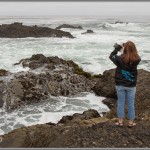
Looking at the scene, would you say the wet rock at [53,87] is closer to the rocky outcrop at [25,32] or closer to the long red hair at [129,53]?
the long red hair at [129,53]

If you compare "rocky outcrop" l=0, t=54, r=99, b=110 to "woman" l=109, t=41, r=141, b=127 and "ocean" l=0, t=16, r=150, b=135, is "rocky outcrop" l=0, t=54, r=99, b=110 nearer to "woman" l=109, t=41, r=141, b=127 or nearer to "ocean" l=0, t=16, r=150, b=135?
"ocean" l=0, t=16, r=150, b=135

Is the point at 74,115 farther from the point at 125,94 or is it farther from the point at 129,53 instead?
the point at 129,53

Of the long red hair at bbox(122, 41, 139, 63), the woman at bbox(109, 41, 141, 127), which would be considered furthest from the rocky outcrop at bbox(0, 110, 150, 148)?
the long red hair at bbox(122, 41, 139, 63)

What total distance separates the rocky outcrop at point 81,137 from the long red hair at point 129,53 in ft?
5.19

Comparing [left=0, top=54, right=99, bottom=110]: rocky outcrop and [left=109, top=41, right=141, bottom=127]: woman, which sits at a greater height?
[left=109, top=41, right=141, bottom=127]: woman

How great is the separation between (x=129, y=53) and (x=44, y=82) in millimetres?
10044

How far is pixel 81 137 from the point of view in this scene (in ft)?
23.4

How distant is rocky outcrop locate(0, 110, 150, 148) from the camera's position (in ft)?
22.6

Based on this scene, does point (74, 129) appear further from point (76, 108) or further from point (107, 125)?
point (76, 108)

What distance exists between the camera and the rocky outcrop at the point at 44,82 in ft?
48.9

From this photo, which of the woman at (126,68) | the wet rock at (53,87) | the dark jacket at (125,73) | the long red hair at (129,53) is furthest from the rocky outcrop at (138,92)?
the long red hair at (129,53)

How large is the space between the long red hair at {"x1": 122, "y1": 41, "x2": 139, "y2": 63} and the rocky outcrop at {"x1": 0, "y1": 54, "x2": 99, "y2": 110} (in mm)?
8171

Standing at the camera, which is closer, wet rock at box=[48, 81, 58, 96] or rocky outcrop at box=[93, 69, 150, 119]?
rocky outcrop at box=[93, 69, 150, 119]

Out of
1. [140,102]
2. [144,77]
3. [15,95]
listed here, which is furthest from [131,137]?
[15,95]
